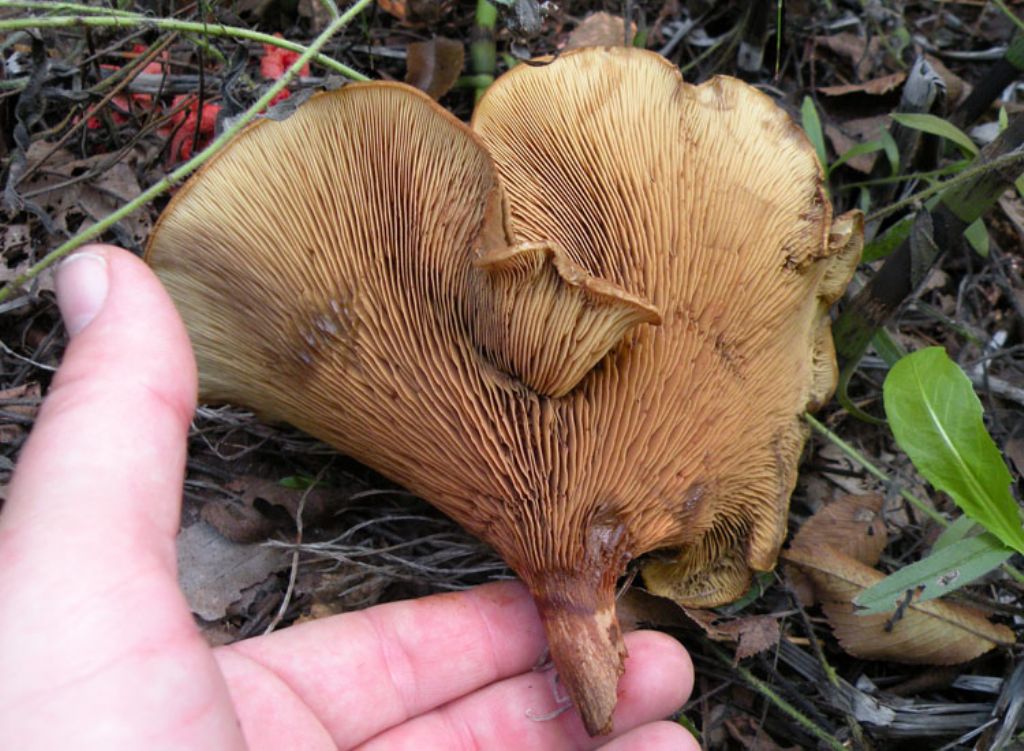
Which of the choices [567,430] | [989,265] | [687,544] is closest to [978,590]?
[687,544]

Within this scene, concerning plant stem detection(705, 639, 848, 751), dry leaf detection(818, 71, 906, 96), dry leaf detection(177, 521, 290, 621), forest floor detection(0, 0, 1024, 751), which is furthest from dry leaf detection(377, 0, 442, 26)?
plant stem detection(705, 639, 848, 751)

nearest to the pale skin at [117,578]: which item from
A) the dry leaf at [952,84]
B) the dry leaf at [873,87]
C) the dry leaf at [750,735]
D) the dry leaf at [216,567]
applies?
the dry leaf at [216,567]

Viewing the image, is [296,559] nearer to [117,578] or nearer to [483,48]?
[117,578]

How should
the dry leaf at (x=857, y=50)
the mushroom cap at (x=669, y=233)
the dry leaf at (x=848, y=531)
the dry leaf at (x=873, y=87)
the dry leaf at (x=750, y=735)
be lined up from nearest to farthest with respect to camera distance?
the mushroom cap at (x=669, y=233), the dry leaf at (x=750, y=735), the dry leaf at (x=848, y=531), the dry leaf at (x=873, y=87), the dry leaf at (x=857, y=50)

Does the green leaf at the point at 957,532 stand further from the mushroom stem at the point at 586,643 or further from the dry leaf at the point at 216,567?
the dry leaf at the point at 216,567

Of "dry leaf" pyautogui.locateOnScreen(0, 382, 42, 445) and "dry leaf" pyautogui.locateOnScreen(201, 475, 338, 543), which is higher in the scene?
"dry leaf" pyautogui.locateOnScreen(0, 382, 42, 445)

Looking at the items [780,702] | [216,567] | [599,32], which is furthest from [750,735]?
[599,32]

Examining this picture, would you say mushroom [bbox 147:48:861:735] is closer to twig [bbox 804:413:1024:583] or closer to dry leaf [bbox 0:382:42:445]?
twig [bbox 804:413:1024:583]
